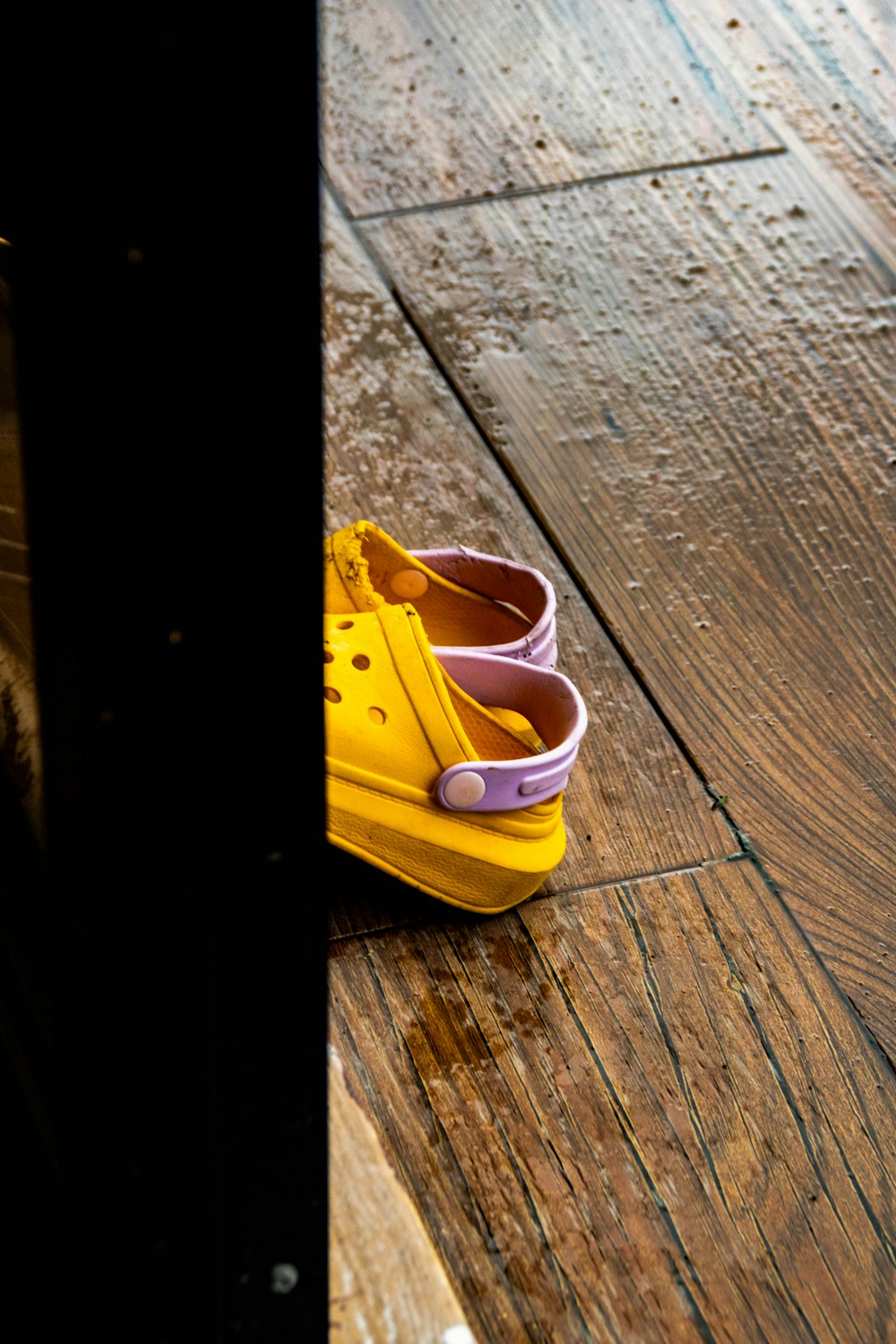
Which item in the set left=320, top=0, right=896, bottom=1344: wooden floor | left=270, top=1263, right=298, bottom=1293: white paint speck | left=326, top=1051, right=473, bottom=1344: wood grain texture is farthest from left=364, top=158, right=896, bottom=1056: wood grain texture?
left=270, top=1263, right=298, bottom=1293: white paint speck

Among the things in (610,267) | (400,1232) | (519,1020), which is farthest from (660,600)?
(400,1232)

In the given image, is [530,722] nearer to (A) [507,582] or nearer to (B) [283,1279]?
(A) [507,582]

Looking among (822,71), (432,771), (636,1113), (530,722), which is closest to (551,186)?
(822,71)

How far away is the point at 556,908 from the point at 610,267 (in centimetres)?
115

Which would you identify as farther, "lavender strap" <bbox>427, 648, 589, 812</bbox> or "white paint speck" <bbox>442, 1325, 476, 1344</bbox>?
"lavender strap" <bbox>427, 648, 589, 812</bbox>

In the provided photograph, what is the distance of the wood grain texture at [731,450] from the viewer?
123 cm

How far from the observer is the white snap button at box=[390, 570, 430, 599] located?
1144 mm

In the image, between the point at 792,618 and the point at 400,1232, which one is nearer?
the point at 400,1232

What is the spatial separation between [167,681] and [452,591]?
2.64ft

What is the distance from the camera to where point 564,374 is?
1715mm

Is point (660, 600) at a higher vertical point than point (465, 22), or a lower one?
lower

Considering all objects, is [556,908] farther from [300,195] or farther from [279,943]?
[300,195]

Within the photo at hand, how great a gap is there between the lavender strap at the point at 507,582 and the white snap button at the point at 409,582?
20 millimetres

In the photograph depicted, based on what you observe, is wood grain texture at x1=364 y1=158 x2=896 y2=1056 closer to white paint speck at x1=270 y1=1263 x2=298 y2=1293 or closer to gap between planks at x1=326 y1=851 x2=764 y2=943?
gap between planks at x1=326 y1=851 x2=764 y2=943
